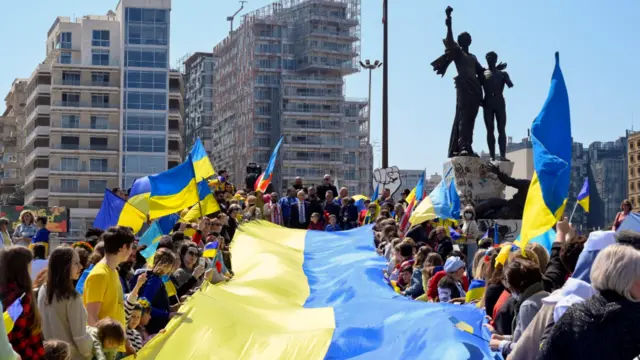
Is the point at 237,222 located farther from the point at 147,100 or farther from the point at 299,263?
the point at 147,100

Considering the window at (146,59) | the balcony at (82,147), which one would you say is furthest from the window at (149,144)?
the window at (146,59)

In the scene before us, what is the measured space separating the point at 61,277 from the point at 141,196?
10686 mm

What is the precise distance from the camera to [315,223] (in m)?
25.3

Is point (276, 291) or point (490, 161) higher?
point (490, 161)

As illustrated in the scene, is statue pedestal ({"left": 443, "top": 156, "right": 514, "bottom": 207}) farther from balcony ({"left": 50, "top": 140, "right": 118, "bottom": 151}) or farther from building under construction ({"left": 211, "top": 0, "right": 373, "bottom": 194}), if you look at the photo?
building under construction ({"left": 211, "top": 0, "right": 373, "bottom": 194})

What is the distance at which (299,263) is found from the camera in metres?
19.5

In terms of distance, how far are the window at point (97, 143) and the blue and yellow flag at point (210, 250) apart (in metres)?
107

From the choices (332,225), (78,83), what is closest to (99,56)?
(78,83)

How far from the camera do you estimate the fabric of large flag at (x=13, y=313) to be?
6617 mm

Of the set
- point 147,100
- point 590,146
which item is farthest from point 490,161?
point 590,146

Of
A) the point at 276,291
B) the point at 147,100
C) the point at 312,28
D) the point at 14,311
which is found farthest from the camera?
the point at 312,28

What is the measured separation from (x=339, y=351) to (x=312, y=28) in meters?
139

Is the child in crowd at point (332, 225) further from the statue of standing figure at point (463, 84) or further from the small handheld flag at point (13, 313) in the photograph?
the small handheld flag at point (13, 313)

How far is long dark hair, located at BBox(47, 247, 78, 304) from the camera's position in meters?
7.66
